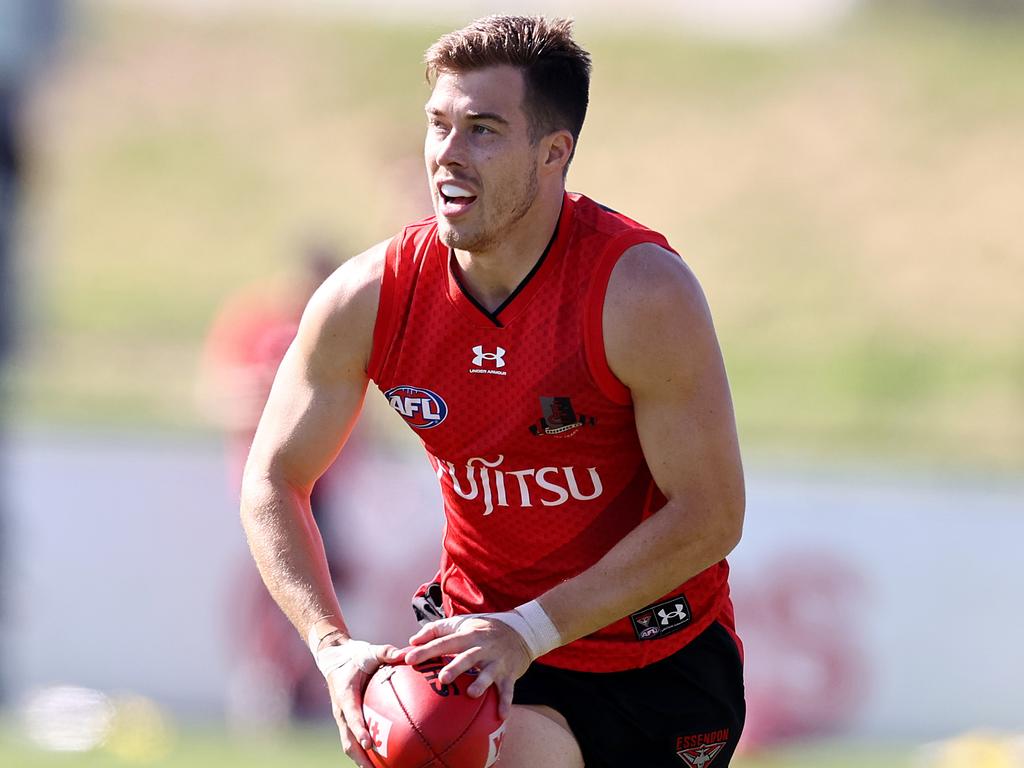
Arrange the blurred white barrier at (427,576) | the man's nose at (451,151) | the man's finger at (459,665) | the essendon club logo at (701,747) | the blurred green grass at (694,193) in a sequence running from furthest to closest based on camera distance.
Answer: the blurred green grass at (694,193)
the blurred white barrier at (427,576)
the essendon club logo at (701,747)
the man's nose at (451,151)
the man's finger at (459,665)

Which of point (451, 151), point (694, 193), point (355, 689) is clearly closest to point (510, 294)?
point (451, 151)

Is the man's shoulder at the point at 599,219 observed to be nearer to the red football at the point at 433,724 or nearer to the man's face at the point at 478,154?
the man's face at the point at 478,154

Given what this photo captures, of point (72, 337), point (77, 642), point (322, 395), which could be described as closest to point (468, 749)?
point (322, 395)

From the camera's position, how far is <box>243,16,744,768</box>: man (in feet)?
13.8

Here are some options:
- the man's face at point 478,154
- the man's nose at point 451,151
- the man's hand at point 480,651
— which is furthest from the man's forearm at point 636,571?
the man's nose at point 451,151

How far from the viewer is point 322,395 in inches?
179

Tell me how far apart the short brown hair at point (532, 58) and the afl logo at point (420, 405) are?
69cm

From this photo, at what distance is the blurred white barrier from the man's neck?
589cm

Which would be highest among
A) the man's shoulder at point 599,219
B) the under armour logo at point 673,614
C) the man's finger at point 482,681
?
the man's shoulder at point 599,219

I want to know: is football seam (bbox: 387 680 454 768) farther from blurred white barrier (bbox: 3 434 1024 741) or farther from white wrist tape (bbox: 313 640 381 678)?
blurred white barrier (bbox: 3 434 1024 741)

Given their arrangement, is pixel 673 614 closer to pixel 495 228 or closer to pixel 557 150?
pixel 495 228

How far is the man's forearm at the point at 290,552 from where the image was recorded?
→ 441cm

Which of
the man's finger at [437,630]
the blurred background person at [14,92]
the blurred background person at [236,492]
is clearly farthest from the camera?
the blurred background person at [14,92]

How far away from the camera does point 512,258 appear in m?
4.43
